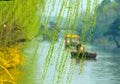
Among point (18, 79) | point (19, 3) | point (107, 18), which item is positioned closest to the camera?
point (19, 3)

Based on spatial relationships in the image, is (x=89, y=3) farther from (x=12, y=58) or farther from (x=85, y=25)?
(x=12, y=58)

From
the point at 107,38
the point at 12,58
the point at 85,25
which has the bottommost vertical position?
the point at 107,38

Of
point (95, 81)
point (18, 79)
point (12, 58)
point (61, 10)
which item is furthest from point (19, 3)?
point (95, 81)

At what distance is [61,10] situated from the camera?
3.56 meters

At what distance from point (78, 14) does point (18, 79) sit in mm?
16965

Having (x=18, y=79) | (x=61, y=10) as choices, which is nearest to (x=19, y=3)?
(x=61, y=10)

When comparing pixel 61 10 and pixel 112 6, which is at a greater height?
pixel 61 10

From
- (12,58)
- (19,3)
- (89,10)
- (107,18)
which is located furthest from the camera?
(107,18)

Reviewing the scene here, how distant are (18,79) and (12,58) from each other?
5.79 ft

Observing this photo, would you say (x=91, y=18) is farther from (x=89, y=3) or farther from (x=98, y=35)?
(x=98, y=35)

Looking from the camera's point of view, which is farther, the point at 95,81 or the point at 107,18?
the point at 107,18

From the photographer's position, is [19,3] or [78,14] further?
[19,3]

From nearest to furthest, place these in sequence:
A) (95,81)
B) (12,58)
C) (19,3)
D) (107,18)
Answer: (19,3) → (12,58) → (95,81) → (107,18)

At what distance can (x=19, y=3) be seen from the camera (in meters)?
4.02
